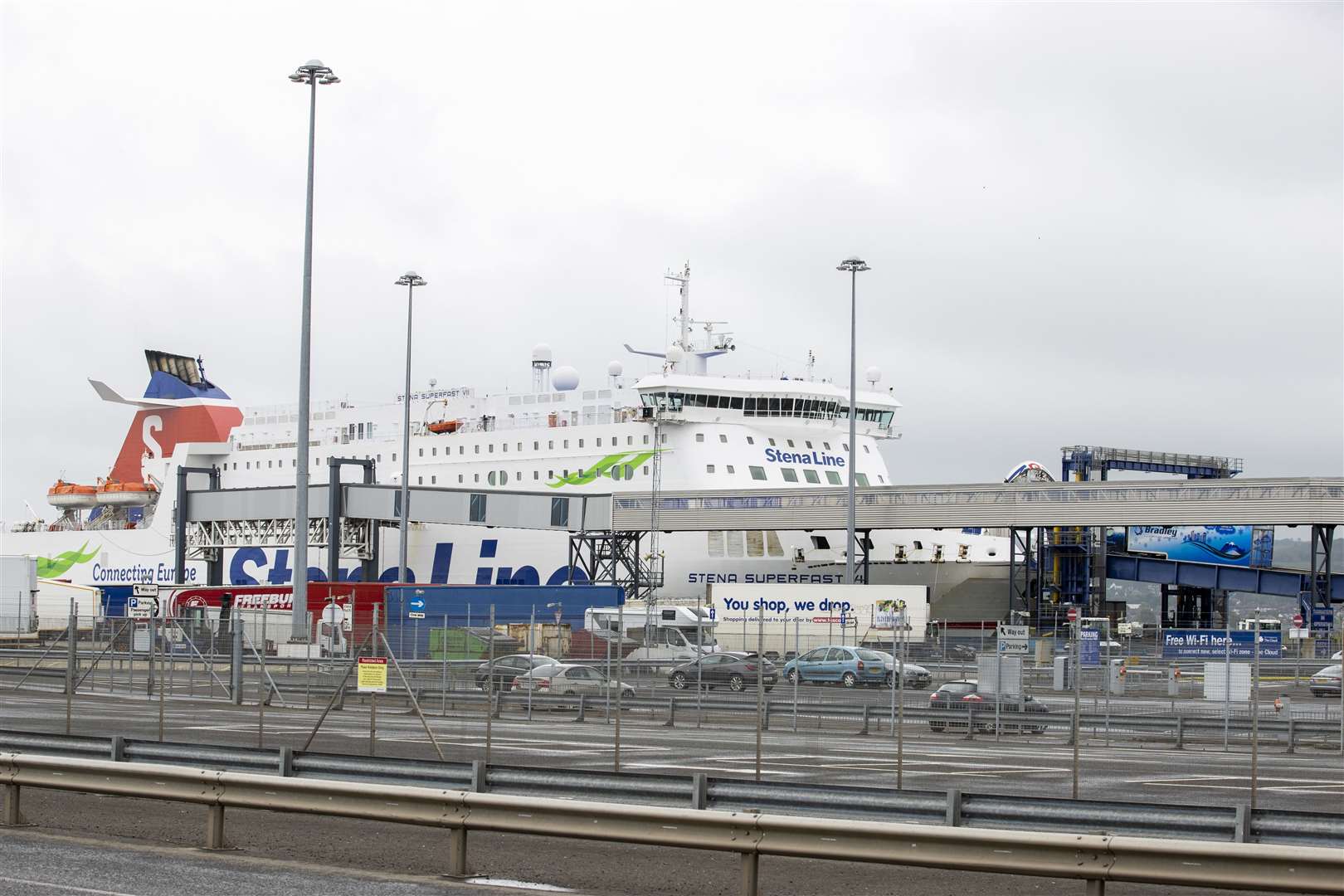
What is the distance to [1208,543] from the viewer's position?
2724 inches

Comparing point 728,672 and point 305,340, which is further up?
point 305,340

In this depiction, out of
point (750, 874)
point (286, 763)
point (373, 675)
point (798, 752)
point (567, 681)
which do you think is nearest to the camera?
point (750, 874)

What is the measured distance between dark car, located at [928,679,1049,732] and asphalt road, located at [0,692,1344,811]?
29 cm

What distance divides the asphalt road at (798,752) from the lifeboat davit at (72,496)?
53981 mm

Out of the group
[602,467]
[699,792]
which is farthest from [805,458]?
[699,792]

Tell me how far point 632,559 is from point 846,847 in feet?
159

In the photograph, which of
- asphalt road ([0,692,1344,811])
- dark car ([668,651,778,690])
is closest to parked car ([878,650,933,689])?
dark car ([668,651,778,690])

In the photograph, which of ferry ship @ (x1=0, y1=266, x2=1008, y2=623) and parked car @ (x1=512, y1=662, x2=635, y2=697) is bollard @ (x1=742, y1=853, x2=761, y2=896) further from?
ferry ship @ (x1=0, y1=266, x2=1008, y2=623)

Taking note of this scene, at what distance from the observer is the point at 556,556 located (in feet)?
196

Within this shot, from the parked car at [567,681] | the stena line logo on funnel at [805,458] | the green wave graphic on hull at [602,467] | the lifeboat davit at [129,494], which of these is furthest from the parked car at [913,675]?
the lifeboat davit at [129,494]

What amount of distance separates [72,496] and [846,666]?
2324 inches

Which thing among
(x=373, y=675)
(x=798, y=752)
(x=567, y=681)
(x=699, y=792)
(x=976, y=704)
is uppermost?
(x=373, y=675)

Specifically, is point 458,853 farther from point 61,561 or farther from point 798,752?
point 61,561

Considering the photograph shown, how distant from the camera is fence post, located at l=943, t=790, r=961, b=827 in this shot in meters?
10.1
